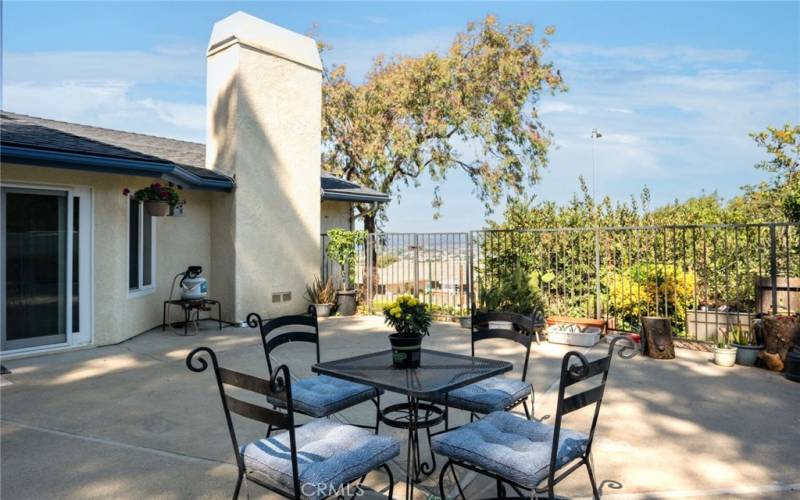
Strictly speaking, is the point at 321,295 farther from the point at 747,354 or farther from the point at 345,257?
the point at 747,354

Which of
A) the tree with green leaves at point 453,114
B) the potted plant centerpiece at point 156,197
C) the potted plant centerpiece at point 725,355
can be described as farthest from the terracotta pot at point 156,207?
the potted plant centerpiece at point 725,355

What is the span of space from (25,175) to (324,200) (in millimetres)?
6031

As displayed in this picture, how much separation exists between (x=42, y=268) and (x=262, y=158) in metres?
4.10

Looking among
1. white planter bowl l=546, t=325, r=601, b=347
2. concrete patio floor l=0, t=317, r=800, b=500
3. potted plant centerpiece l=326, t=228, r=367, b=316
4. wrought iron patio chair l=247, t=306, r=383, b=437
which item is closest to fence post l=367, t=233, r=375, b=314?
potted plant centerpiece l=326, t=228, r=367, b=316

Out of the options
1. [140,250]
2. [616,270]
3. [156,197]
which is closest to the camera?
[156,197]

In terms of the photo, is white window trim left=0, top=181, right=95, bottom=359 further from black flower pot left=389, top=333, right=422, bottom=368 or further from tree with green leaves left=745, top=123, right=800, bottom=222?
tree with green leaves left=745, top=123, right=800, bottom=222

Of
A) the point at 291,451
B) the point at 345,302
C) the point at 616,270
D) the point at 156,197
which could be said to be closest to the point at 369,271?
the point at 345,302

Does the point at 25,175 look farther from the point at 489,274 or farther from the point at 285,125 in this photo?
the point at 489,274

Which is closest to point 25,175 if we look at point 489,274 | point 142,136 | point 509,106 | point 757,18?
point 142,136

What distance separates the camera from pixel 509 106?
1595 centimetres

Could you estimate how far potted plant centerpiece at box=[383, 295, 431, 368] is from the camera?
3109mm

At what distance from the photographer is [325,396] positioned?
10.5ft

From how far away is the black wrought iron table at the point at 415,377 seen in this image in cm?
267

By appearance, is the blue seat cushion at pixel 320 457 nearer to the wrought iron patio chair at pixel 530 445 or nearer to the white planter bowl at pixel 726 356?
the wrought iron patio chair at pixel 530 445
